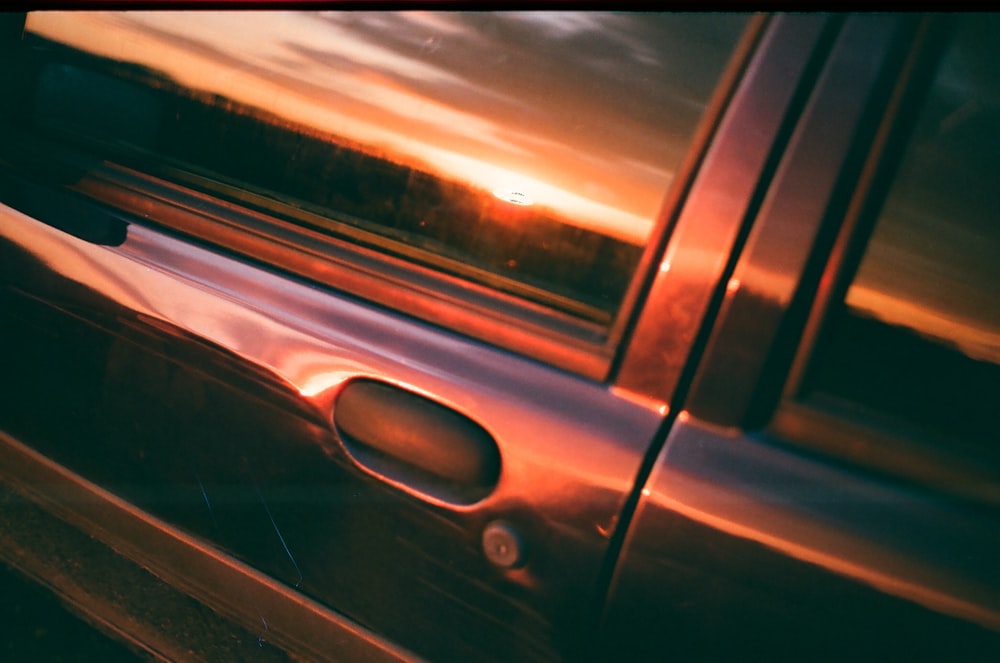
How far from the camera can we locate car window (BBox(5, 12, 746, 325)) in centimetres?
105

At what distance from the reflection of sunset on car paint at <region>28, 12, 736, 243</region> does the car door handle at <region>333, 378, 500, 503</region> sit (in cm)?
41

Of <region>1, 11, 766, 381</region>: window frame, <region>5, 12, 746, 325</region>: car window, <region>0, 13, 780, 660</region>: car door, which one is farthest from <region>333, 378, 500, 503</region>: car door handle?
<region>5, 12, 746, 325</region>: car window

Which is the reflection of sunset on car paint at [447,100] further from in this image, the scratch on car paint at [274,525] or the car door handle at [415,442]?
the scratch on car paint at [274,525]

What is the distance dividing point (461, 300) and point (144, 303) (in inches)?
29.2

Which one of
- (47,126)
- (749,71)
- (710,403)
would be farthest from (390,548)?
(47,126)

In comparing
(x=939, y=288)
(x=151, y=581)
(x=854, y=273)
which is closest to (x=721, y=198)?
(x=854, y=273)

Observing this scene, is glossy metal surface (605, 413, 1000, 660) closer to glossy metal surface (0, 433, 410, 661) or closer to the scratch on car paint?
glossy metal surface (0, 433, 410, 661)

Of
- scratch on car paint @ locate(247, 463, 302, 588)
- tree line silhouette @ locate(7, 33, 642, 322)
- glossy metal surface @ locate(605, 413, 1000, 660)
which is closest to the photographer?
glossy metal surface @ locate(605, 413, 1000, 660)

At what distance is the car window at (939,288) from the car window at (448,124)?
1.08 ft

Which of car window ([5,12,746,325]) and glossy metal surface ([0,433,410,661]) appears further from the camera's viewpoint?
glossy metal surface ([0,433,410,661])

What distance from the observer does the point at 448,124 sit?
115cm

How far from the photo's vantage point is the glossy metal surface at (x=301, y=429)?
1014 mm

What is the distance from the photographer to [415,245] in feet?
3.98

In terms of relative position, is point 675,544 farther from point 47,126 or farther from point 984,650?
point 47,126
